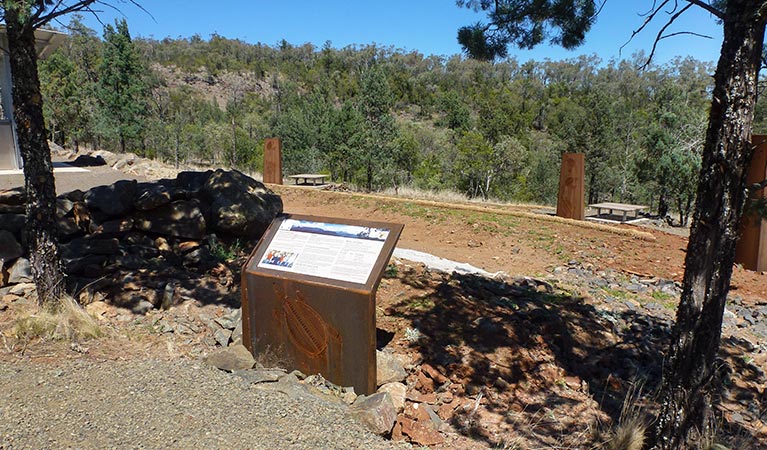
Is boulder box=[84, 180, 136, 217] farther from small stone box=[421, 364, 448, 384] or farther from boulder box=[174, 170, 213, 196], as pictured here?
small stone box=[421, 364, 448, 384]

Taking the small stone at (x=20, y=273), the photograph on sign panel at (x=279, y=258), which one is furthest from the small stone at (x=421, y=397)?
the small stone at (x=20, y=273)

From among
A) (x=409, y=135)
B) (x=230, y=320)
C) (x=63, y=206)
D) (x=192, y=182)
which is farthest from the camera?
(x=409, y=135)

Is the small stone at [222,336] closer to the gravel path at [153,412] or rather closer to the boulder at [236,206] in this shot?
the gravel path at [153,412]

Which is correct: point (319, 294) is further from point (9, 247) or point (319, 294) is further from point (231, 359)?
point (9, 247)

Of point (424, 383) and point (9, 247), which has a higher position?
→ point (9, 247)

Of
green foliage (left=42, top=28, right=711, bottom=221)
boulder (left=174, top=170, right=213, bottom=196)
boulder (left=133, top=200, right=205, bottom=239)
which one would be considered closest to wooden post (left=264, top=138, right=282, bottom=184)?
green foliage (left=42, top=28, right=711, bottom=221)

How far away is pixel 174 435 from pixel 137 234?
3.16 metres

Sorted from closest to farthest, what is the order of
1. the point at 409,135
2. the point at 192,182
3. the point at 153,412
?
the point at 153,412 < the point at 192,182 < the point at 409,135

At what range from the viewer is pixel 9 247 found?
4.39 metres

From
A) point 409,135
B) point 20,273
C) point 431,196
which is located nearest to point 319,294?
point 20,273

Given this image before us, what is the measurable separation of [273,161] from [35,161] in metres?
10.3

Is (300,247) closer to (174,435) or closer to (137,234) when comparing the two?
(174,435)

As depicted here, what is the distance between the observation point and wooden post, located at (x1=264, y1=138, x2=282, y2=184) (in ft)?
45.3

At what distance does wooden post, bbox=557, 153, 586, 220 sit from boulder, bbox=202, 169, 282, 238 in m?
6.38
